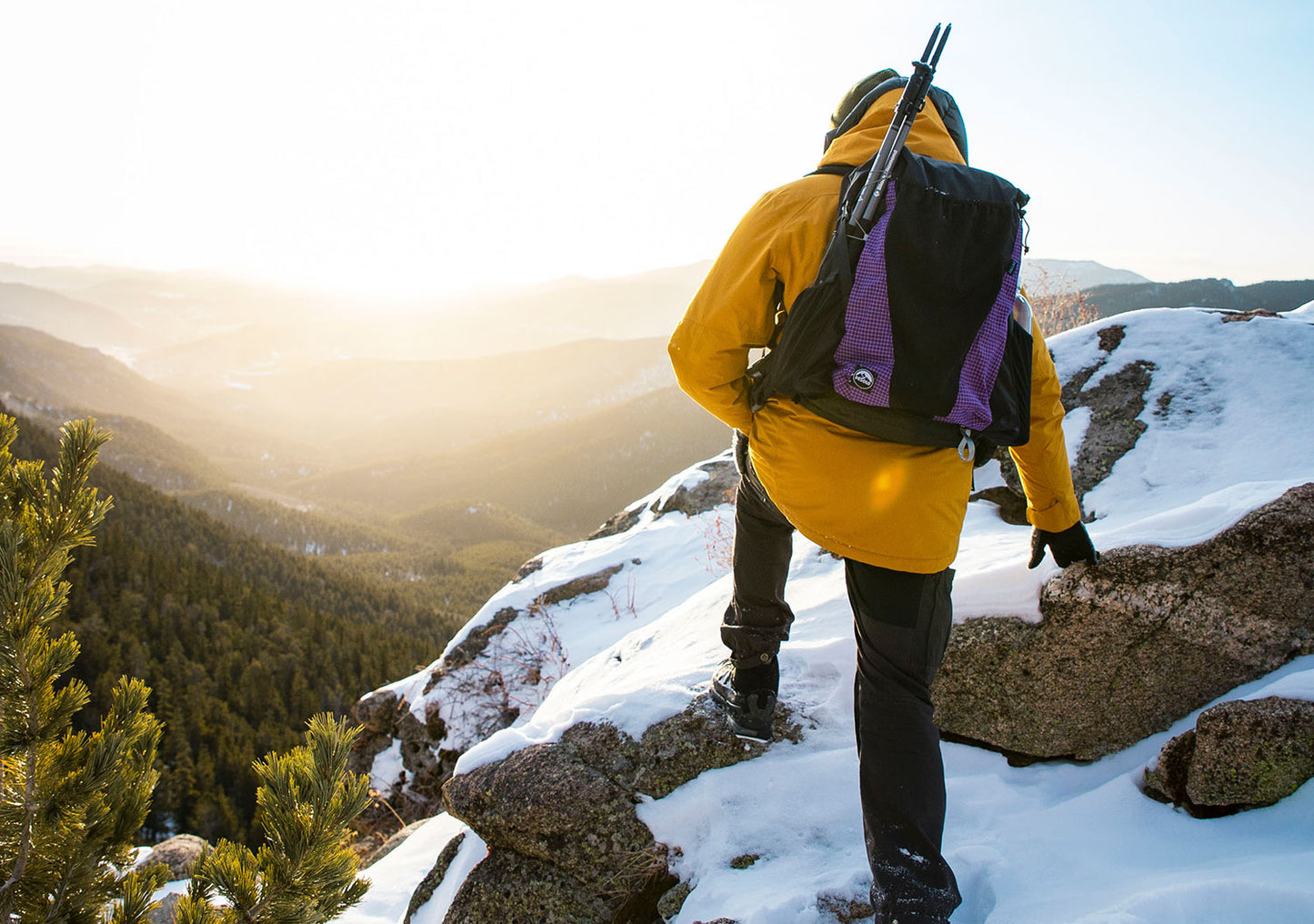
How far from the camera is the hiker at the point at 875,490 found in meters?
1.93

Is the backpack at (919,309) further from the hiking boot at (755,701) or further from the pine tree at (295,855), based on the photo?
the pine tree at (295,855)

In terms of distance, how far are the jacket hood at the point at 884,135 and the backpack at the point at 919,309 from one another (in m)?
0.12

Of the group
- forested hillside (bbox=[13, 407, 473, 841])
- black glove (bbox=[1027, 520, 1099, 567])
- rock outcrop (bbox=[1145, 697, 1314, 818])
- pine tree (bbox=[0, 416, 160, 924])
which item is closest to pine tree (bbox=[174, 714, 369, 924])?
pine tree (bbox=[0, 416, 160, 924])

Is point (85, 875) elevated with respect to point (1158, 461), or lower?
lower

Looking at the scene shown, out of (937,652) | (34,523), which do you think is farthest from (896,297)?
(34,523)

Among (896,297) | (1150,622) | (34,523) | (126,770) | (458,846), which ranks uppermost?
(896,297)

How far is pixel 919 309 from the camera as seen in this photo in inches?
70.6

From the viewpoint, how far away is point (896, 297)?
70.7 inches

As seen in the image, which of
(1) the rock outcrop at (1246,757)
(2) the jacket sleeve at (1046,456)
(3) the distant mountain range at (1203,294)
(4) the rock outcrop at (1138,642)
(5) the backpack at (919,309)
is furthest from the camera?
(3) the distant mountain range at (1203,294)

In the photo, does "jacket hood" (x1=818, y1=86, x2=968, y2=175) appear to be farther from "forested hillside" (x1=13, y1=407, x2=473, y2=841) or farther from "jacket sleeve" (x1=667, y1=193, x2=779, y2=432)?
"forested hillside" (x1=13, y1=407, x2=473, y2=841)

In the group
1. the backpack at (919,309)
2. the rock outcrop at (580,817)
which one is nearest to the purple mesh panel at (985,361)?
the backpack at (919,309)

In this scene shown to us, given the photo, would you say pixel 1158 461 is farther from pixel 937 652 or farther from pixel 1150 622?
pixel 937 652

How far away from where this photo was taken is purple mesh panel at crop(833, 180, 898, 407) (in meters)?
1.79

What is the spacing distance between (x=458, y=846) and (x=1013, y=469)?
450 cm
